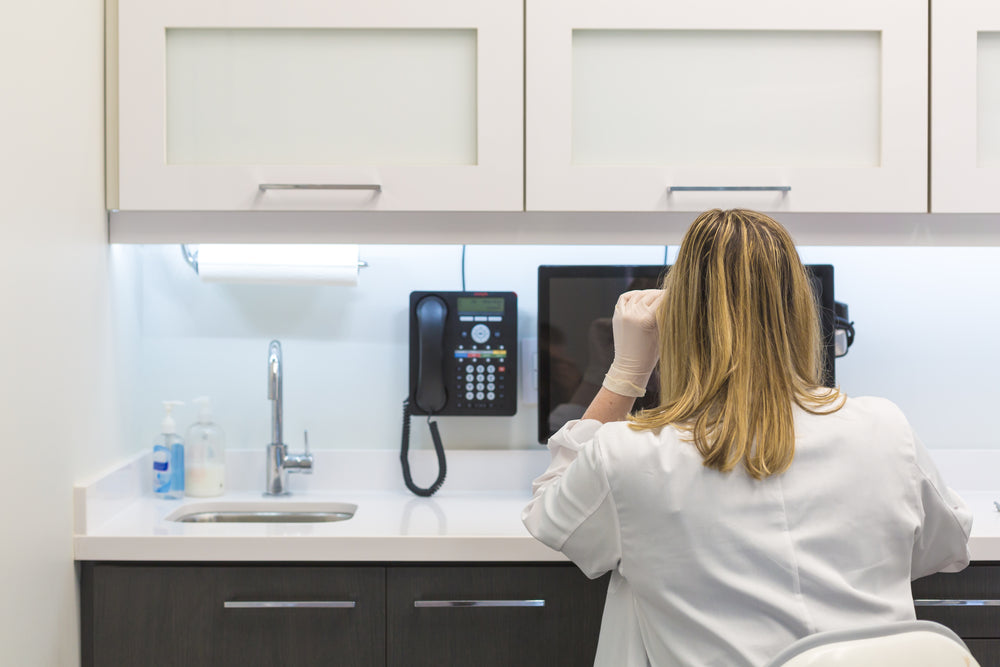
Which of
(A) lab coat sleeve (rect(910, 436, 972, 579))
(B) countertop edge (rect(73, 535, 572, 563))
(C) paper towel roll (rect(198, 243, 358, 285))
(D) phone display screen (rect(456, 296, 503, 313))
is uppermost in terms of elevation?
(C) paper towel roll (rect(198, 243, 358, 285))

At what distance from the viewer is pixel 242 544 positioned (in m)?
1.31

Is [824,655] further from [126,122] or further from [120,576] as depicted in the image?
[126,122]

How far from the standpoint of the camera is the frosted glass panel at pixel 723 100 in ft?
4.91

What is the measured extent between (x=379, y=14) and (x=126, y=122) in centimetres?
50

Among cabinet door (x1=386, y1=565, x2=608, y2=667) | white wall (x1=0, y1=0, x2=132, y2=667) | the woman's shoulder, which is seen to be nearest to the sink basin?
white wall (x1=0, y1=0, x2=132, y2=667)

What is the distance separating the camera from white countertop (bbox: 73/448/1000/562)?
51.8 inches

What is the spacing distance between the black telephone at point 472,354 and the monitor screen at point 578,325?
8 cm

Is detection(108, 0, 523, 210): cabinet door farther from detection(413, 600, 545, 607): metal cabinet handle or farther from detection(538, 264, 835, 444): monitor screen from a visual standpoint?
detection(413, 600, 545, 607): metal cabinet handle

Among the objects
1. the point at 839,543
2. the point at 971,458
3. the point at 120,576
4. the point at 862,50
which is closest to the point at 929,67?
the point at 862,50

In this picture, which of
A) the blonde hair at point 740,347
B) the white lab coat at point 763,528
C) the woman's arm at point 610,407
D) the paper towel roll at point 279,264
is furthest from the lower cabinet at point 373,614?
the paper towel roll at point 279,264

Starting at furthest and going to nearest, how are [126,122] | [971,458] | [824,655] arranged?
[971,458], [126,122], [824,655]

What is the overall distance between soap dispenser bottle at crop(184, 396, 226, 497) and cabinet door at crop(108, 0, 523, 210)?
0.48m

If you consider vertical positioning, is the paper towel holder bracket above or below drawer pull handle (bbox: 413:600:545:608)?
above

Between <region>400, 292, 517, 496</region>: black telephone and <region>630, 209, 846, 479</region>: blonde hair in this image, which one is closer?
<region>630, 209, 846, 479</region>: blonde hair
